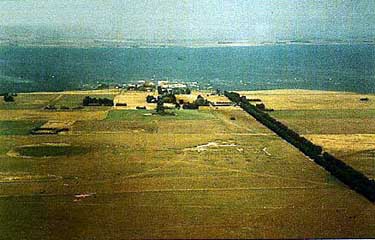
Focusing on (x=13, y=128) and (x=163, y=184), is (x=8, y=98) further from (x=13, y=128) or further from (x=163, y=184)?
(x=163, y=184)

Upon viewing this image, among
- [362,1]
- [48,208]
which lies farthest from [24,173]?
[362,1]

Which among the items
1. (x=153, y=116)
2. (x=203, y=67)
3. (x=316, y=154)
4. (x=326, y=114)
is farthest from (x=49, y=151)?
(x=326, y=114)

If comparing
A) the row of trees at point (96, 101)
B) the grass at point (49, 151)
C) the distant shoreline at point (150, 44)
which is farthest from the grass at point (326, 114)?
the grass at point (49, 151)

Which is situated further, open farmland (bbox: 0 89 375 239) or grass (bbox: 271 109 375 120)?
grass (bbox: 271 109 375 120)

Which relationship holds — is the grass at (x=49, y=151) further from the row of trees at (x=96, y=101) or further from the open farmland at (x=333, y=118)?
the open farmland at (x=333, y=118)

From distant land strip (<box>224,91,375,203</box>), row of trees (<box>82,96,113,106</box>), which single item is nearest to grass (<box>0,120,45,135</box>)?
row of trees (<box>82,96,113,106</box>)

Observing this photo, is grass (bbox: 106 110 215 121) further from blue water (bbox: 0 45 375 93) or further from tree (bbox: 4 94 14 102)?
tree (bbox: 4 94 14 102)
